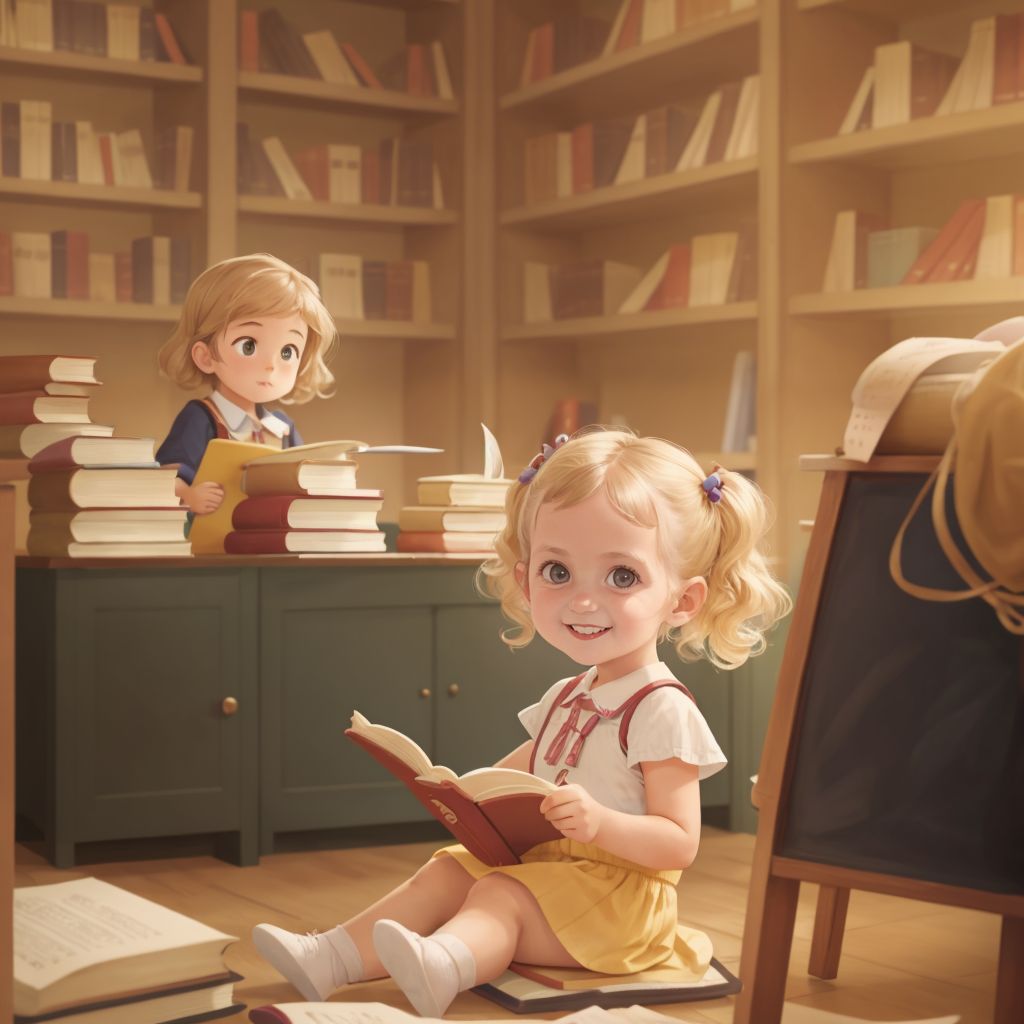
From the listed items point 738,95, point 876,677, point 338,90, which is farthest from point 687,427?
point 876,677

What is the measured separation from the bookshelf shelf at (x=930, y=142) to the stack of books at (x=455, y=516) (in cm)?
129

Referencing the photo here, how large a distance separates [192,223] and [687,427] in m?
1.65

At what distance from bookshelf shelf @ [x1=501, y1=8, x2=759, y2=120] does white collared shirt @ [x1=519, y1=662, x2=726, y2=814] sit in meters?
2.48

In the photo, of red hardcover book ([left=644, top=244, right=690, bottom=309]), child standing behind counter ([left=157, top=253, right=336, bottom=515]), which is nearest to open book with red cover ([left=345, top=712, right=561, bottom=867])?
child standing behind counter ([left=157, top=253, right=336, bottom=515])

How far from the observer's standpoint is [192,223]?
4.84 m

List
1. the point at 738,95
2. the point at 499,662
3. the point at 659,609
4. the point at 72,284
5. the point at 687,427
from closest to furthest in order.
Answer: the point at 659,609, the point at 499,662, the point at 738,95, the point at 72,284, the point at 687,427

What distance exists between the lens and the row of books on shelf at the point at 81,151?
4.59 m

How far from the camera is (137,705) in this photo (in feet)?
9.96

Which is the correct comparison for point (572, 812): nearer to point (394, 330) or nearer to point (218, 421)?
point (218, 421)

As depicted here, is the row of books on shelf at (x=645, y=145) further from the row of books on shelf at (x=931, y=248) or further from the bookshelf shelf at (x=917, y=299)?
the bookshelf shelf at (x=917, y=299)

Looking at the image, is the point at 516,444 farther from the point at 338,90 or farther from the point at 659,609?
the point at 659,609

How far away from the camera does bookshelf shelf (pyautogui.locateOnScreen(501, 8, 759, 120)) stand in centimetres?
434

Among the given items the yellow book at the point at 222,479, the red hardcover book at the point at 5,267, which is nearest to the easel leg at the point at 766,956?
the yellow book at the point at 222,479

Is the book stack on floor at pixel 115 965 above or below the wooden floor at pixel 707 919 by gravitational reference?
above
